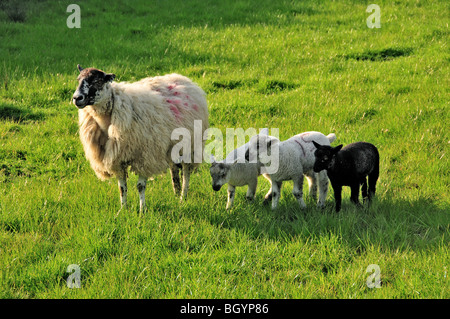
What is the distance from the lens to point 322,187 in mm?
6371

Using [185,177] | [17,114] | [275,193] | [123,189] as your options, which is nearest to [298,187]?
[275,193]

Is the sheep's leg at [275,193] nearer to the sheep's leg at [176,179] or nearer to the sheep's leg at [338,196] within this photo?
the sheep's leg at [338,196]

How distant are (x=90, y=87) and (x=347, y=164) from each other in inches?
128

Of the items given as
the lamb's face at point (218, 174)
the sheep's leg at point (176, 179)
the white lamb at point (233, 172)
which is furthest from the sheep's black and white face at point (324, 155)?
the sheep's leg at point (176, 179)

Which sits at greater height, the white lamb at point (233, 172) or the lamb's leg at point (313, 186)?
the white lamb at point (233, 172)

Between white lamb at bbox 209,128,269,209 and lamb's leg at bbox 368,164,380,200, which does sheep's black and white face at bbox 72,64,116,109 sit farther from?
lamb's leg at bbox 368,164,380,200

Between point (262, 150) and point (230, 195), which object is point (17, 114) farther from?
point (262, 150)

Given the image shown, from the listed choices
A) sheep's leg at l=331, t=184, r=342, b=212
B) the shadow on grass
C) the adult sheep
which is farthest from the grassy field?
the adult sheep

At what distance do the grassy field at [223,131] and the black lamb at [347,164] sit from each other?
43 centimetres

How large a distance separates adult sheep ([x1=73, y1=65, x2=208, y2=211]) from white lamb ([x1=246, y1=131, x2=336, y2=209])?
123 cm

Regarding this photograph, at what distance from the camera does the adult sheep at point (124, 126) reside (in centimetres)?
577

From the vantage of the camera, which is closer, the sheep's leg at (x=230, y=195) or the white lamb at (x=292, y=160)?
the white lamb at (x=292, y=160)

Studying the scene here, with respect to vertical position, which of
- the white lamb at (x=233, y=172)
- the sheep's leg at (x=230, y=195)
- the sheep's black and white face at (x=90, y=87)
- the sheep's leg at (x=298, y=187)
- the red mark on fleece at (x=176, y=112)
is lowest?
the sheep's leg at (x=230, y=195)
